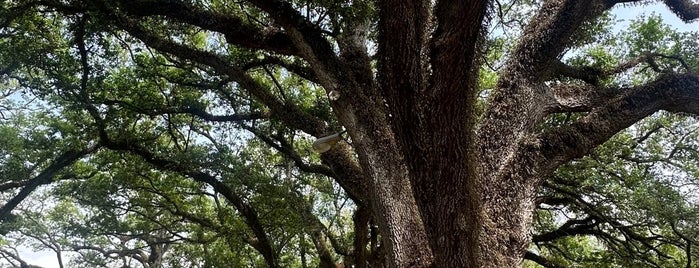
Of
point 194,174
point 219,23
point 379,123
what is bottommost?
point 379,123

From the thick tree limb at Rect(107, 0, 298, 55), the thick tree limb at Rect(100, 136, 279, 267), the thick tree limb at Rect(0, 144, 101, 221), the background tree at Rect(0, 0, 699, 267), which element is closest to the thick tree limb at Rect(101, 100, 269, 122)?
the background tree at Rect(0, 0, 699, 267)

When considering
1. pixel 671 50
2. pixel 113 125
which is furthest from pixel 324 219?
pixel 671 50

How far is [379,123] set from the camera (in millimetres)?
3668

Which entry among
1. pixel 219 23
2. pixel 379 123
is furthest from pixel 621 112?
pixel 219 23

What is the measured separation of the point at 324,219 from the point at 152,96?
16.8 ft

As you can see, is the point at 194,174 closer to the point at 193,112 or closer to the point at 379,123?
the point at 193,112

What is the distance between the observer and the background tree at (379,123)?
10.0 ft

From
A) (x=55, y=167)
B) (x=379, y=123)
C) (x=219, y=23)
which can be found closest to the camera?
(x=379, y=123)

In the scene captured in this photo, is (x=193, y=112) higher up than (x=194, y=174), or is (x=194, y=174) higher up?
(x=193, y=112)

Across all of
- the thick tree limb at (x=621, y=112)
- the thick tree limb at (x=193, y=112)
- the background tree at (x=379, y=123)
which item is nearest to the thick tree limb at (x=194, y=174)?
the background tree at (x=379, y=123)

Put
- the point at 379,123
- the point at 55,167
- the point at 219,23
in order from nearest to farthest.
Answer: the point at 379,123
the point at 219,23
the point at 55,167

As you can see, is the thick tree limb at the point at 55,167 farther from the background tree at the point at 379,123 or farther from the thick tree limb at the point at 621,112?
the thick tree limb at the point at 621,112

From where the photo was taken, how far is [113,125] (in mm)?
6879

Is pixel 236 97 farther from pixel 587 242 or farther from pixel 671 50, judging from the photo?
pixel 587 242
